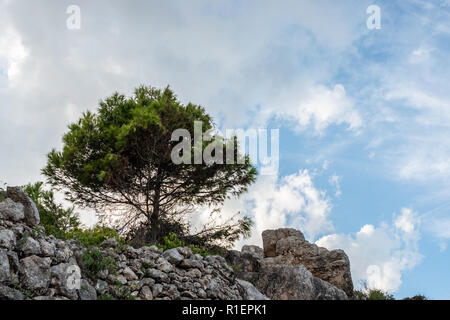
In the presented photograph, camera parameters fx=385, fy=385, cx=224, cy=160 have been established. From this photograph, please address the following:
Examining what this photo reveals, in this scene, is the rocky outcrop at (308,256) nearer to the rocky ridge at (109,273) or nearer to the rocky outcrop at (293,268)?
the rocky outcrop at (293,268)

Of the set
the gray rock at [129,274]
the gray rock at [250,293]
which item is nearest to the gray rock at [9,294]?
the gray rock at [129,274]

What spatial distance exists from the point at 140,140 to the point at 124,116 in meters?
2.06

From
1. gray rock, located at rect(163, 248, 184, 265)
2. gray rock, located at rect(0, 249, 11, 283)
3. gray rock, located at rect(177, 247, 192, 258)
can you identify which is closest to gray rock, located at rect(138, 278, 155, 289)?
gray rock, located at rect(163, 248, 184, 265)

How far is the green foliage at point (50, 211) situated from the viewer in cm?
1233

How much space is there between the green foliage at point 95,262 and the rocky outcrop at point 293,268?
4.63m

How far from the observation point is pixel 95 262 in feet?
28.0

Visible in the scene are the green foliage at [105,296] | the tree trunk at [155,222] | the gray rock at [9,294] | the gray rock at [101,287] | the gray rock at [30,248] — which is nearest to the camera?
the gray rock at [9,294]

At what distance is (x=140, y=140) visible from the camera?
15.5 metres

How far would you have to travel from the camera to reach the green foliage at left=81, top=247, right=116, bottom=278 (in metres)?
8.38

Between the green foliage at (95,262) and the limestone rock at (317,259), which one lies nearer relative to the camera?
the green foliage at (95,262)

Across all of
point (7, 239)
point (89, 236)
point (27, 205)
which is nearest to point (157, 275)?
point (89, 236)

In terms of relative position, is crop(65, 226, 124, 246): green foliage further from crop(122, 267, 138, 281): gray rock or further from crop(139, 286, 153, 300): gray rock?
crop(139, 286, 153, 300): gray rock

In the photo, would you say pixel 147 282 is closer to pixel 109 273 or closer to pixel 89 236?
pixel 109 273
